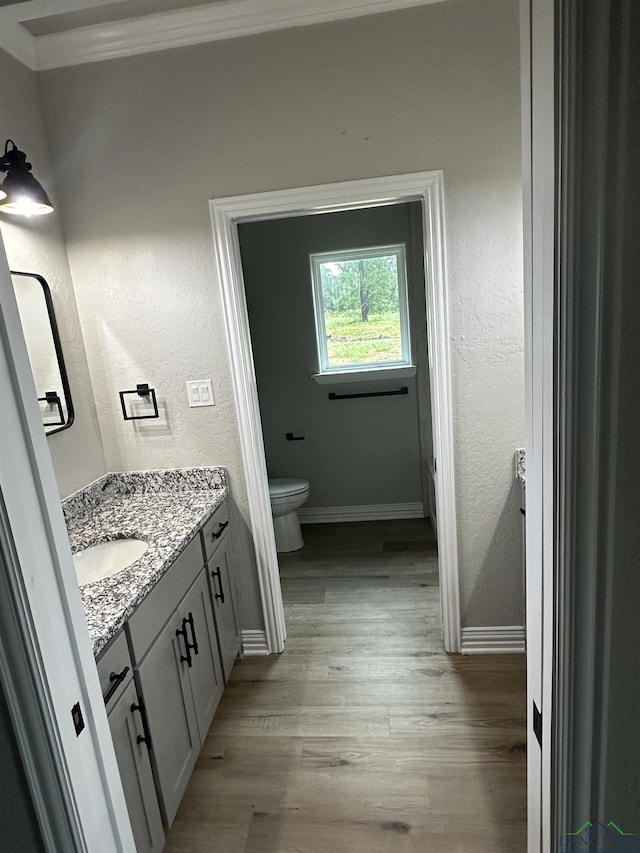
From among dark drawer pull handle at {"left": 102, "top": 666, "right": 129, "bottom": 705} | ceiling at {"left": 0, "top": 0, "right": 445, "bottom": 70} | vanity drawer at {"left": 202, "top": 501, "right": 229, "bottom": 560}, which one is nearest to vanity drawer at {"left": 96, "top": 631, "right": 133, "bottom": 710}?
dark drawer pull handle at {"left": 102, "top": 666, "right": 129, "bottom": 705}

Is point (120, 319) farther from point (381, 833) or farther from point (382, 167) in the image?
point (381, 833)

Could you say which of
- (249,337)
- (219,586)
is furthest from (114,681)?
(249,337)

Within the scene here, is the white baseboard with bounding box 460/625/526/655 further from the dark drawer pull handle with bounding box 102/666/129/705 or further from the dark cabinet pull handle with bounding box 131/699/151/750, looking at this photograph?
the dark drawer pull handle with bounding box 102/666/129/705

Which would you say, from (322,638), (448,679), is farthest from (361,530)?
(448,679)

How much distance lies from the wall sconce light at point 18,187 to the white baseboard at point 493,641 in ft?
8.04

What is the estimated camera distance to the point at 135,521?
1939 millimetres

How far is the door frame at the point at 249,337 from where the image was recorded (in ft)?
6.37

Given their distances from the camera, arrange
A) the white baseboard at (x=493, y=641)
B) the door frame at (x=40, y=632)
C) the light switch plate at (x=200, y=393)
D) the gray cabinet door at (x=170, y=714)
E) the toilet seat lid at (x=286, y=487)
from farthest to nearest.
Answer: the toilet seat lid at (x=286, y=487) → the white baseboard at (x=493, y=641) → the light switch plate at (x=200, y=393) → the gray cabinet door at (x=170, y=714) → the door frame at (x=40, y=632)

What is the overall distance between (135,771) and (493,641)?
1.64 meters

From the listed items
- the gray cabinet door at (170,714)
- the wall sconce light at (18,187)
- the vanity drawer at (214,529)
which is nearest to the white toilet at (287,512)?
the vanity drawer at (214,529)

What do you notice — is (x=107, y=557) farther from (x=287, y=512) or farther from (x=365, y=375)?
(x=365, y=375)

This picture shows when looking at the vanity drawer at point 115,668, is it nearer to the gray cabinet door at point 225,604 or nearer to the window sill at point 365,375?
the gray cabinet door at point 225,604

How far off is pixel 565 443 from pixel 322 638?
2.23 meters

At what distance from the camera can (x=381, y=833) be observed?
154 cm
